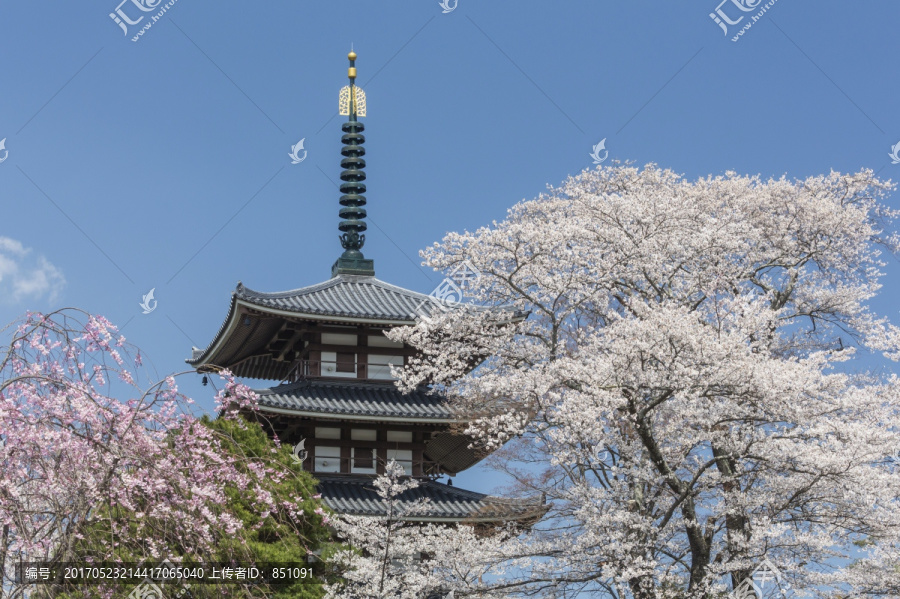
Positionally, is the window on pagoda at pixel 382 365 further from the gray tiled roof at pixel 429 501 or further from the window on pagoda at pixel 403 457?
the gray tiled roof at pixel 429 501

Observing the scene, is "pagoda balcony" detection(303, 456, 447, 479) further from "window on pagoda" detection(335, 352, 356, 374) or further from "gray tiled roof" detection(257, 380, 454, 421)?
"window on pagoda" detection(335, 352, 356, 374)

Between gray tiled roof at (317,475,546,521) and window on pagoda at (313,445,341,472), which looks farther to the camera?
window on pagoda at (313,445,341,472)

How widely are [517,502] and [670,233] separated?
611 centimetres

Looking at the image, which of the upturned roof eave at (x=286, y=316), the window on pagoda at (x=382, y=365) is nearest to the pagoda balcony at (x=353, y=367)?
the window on pagoda at (x=382, y=365)

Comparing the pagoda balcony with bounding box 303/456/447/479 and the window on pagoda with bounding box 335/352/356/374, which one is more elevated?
the window on pagoda with bounding box 335/352/356/374

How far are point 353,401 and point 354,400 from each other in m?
0.07

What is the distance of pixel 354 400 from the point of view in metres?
24.0

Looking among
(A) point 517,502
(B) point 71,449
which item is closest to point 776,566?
(A) point 517,502

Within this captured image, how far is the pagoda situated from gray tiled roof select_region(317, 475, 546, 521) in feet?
0.08

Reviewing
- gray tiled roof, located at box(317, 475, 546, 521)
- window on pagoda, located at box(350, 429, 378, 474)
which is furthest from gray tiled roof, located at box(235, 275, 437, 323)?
gray tiled roof, located at box(317, 475, 546, 521)

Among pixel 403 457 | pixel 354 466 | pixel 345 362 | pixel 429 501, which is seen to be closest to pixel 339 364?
pixel 345 362

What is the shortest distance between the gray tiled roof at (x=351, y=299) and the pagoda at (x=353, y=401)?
27 mm

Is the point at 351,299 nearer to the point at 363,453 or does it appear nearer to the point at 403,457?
the point at 363,453

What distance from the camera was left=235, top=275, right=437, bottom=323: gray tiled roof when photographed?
79.7ft
